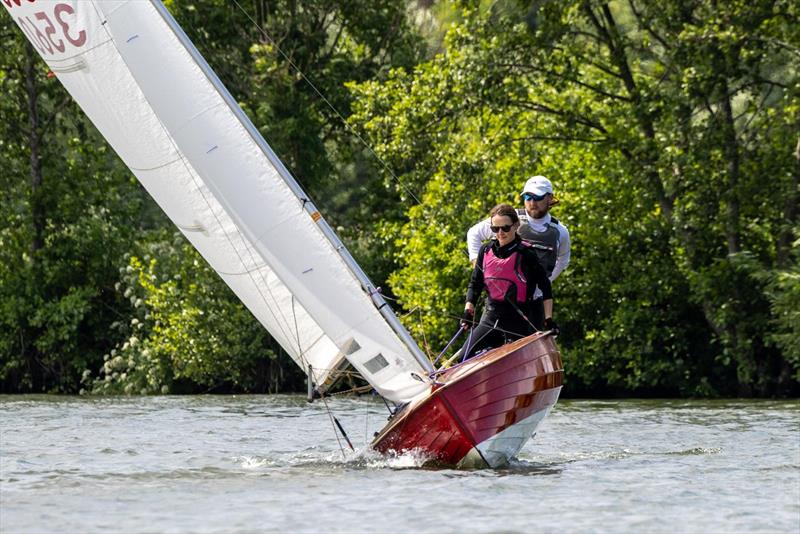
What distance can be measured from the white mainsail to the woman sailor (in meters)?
0.84

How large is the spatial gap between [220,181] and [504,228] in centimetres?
226

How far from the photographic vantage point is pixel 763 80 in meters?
23.1

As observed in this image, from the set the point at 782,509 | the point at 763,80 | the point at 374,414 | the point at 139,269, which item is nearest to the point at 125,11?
the point at 782,509

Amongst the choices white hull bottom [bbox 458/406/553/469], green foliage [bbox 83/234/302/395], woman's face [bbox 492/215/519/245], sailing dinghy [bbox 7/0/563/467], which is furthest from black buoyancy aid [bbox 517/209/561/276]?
green foliage [bbox 83/234/302/395]

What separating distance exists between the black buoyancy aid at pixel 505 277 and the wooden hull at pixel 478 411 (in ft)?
1.44

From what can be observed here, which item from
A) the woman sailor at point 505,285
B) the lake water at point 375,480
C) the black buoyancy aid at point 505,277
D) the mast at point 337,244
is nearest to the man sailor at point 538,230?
the woman sailor at point 505,285

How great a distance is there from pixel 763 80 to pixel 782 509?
47.9 feet

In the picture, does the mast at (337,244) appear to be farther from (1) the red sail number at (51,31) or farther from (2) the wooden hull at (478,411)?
(1) the red sail number at (51,31)

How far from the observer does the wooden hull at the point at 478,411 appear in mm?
11336

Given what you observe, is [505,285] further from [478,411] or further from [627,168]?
[627,168]

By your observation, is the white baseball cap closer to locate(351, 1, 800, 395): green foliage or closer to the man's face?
the man's face

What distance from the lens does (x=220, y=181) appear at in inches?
466

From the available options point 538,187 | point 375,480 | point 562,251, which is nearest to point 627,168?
point 562,251

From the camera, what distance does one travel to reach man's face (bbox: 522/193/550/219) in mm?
12477
